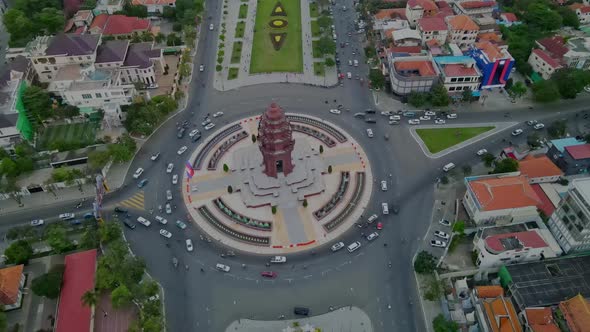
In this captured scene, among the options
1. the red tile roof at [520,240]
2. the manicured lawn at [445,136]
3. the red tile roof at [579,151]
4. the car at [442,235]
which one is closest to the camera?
the red tile roof at [520,240]

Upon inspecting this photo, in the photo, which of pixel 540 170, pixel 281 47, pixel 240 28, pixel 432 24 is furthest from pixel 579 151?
pixel 240 28


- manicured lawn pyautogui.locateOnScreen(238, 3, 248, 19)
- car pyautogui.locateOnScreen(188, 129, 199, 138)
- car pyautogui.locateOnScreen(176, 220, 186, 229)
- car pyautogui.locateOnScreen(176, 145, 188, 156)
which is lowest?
car pyautogui.locateOnScreen(176, 220, 186, 229)

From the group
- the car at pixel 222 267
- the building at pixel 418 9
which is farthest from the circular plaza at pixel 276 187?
the building at pixel 418 9

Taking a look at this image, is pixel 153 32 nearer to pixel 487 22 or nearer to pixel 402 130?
pixel 402 130

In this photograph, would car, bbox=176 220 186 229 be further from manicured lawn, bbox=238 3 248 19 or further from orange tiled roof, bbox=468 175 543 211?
manicured lawn, bbox=238 3 248 19

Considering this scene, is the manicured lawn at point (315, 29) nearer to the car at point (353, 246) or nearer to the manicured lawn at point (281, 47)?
the manicured lawn at point (281, 47)

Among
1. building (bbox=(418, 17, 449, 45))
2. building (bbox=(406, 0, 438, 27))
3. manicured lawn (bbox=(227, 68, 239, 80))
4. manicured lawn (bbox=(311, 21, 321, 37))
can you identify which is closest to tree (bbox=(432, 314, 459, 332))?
manicured lawn (bbox=(227, 68, 239, 80))

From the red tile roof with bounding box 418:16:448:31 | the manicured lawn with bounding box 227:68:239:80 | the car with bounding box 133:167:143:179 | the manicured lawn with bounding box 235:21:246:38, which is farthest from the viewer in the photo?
the manicured lawn with bounding box 235:21:246:38

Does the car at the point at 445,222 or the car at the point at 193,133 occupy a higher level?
the car at the point at 193,133
